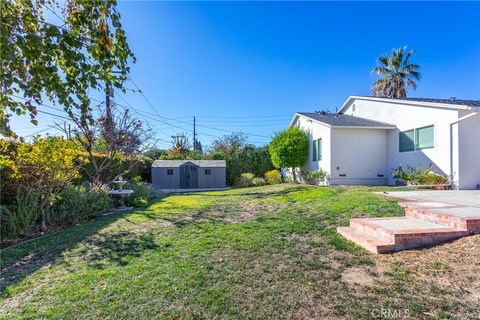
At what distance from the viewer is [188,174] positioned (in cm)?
1956

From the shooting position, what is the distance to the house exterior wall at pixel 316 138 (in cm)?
1359

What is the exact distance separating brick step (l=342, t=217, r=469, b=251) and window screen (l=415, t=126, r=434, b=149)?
25.5ft

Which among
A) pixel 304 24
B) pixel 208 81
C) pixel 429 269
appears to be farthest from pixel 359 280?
pixel 208 81

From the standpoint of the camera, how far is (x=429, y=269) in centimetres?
338

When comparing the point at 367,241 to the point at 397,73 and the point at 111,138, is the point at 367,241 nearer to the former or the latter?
the point at 111,138

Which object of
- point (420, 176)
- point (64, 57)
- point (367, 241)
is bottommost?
point (367, 241)

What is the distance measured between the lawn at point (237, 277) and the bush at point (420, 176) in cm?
716

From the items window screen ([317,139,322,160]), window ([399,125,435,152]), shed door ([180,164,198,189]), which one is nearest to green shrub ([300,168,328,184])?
window screen ([317,139,322,160])

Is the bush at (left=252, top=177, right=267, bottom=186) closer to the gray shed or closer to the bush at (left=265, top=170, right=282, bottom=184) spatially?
the bush at (left=265, top=170, right=282, bottom=184)

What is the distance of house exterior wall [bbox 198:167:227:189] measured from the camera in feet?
64.7

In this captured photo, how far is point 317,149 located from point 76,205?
12.2m

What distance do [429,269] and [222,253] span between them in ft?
9.49

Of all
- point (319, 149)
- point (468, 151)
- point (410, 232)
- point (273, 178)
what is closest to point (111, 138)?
point (319, 149)

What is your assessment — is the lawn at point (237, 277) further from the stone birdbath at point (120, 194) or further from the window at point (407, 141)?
the window at point (407, 141)
